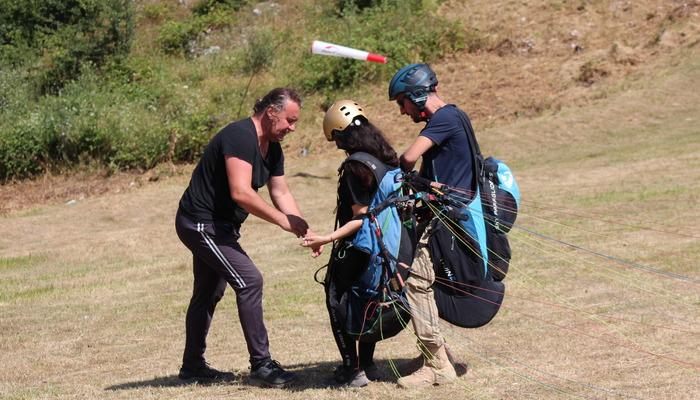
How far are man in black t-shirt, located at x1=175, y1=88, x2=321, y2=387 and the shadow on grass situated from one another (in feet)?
0.56

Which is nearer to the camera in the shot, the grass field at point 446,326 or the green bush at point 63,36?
the grass field at point 446,326

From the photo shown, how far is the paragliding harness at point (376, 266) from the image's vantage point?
6.16 metres

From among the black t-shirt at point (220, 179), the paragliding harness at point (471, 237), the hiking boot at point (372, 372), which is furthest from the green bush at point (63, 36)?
the paragliding harness at point (471, 237)

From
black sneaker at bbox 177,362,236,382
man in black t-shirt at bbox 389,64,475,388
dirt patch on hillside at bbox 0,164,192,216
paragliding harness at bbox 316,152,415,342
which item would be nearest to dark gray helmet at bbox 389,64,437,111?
man in black t-shirt at bbox 389,64,475,388

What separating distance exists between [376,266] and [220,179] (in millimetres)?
1165

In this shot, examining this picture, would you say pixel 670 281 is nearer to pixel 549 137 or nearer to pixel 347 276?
pixel 347 276

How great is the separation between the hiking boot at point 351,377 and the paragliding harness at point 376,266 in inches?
11.1

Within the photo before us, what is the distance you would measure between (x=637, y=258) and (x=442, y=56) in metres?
16.5

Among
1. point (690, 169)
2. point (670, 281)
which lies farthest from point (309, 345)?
point (690, 169)

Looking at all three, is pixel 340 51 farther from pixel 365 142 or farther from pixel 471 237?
pixel 471 237

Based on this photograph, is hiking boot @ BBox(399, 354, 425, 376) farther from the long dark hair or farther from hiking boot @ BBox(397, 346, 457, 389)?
the long dark hair

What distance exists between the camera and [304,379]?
684 cm

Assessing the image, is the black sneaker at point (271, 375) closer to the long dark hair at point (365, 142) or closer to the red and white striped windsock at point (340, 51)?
the long dark hair at point (365, 142)

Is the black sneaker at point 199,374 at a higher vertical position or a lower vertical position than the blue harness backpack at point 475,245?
lower
